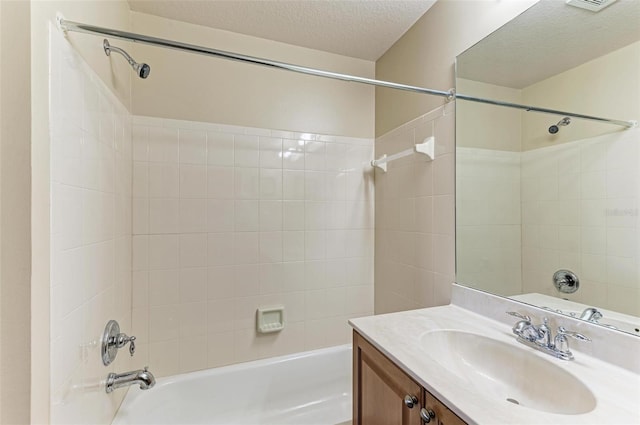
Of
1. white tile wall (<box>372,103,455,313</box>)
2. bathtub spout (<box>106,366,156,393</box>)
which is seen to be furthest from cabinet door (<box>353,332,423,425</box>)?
bathtub spout (<box>106,366,156,393</box>)

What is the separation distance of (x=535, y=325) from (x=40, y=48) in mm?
1696

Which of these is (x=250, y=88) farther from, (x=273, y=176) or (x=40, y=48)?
(x=40, y=48)

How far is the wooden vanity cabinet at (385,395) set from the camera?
718 millimetres

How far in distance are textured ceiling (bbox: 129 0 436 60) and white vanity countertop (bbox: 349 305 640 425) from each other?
1.59 m

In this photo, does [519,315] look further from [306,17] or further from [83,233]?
[306,17]

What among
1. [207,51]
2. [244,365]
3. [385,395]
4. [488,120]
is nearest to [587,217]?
[488,120]

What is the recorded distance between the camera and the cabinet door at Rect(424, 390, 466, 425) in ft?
2.10

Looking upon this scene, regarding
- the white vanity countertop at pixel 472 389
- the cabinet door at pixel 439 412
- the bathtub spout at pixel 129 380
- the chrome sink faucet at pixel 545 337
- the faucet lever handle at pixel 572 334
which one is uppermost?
the faucet lever handle at pixel 572 334

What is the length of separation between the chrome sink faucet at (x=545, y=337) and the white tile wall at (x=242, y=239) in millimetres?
1137

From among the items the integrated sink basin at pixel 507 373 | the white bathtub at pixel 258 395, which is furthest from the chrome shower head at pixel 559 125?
the white bathtub at pixel 258 395

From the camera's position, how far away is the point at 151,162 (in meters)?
1.52

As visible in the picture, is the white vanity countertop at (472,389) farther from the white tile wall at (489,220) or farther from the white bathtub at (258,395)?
→ the white bathtub at (258,395)

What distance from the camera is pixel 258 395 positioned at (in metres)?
1.66

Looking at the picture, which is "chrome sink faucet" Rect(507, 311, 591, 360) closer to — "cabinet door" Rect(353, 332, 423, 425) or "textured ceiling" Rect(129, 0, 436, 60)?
"cabinet door" Rect(353, 332, 423, 425)
